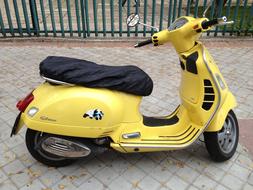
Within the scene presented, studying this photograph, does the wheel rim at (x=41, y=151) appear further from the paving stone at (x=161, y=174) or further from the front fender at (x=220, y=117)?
the front fender at (x=220, y=117)

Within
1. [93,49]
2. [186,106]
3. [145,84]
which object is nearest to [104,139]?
[145,84]

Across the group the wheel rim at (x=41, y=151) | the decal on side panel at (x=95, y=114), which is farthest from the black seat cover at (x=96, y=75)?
the wheel rim at (x=41, y=151)

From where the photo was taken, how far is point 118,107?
232cm

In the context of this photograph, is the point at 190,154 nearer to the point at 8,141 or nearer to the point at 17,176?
the point at 17,176

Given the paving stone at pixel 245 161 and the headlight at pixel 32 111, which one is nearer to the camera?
the headlight at pixel 32 111

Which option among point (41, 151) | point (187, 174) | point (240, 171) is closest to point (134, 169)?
point (187, 174)

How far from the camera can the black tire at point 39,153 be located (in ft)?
8.31

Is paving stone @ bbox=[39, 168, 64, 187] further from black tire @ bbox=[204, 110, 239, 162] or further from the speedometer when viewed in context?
the speedometer

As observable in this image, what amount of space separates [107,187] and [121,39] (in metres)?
4.53

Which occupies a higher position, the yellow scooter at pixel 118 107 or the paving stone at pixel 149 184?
the yellow scooter at pixel 118 107

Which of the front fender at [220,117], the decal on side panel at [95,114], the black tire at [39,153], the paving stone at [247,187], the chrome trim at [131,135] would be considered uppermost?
the decal on side panel at [95,114]

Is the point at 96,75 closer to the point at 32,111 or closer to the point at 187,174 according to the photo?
the point at 32,111

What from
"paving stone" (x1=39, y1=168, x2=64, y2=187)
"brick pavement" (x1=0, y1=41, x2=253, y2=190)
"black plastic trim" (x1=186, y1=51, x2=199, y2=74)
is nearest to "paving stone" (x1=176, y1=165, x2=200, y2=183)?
"brick pavement" (x1=0, y1=41, x2=253, y2=190)

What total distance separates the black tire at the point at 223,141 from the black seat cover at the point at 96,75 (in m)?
0.78
